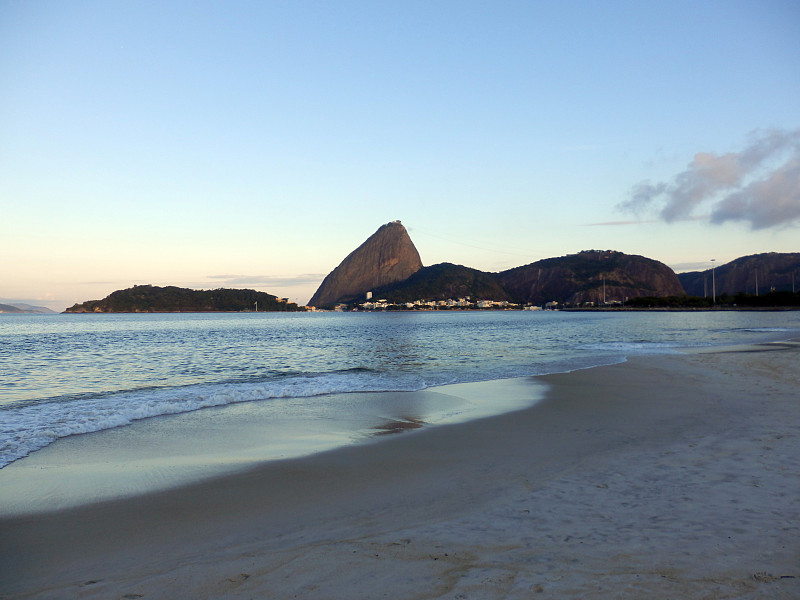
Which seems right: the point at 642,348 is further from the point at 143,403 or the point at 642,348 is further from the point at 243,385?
the point at 143,403

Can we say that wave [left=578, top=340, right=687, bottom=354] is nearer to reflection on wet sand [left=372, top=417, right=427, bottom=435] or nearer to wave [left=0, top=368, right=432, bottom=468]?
wave [left=0, top=368, right=432, bottom=468]

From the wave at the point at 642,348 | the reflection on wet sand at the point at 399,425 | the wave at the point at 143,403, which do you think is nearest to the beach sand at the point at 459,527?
the reflection on wet sand at the point at 399,425

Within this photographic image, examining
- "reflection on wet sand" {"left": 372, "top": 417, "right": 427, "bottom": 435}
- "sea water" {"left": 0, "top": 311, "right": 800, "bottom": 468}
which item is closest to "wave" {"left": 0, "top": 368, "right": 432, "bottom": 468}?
"sea water" {"left": 0, "top": 311, "right": 800, "bottom": 468}

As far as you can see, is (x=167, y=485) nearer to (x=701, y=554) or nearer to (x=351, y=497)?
(x=351, y=497)

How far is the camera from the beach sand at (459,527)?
3.89m

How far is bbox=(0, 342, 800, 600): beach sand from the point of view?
12.8 ft

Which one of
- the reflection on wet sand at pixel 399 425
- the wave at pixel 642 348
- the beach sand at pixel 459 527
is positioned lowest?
the wave at pixel 642 348

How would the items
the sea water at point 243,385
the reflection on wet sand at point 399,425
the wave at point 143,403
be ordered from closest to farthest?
the wave at point 143,403 → the reflection on wet sand at point 399,425 → the sea water at point 243,385

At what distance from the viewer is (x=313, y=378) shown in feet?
63.9

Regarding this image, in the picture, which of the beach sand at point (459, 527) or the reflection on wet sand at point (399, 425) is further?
the reflection on wet sand at point (399, 425)

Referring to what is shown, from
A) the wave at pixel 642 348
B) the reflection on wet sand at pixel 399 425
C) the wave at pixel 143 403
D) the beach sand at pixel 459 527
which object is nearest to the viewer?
the beach sand at pixel 459 527

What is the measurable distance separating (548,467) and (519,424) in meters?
3.39

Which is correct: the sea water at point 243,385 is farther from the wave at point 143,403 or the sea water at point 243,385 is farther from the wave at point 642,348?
the wave at point 642,348

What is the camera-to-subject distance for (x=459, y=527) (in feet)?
16.5
